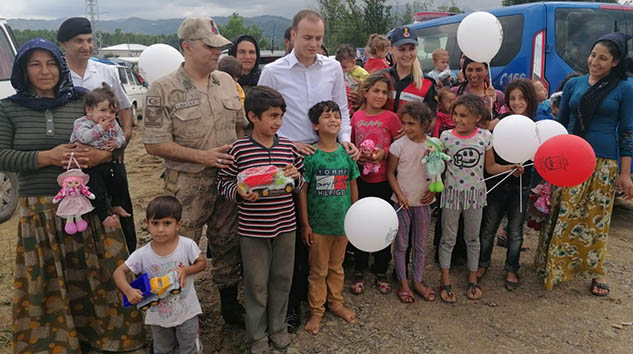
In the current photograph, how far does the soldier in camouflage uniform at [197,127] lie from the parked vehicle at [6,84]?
3.51 m

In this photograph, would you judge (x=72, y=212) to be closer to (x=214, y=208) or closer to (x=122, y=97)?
(x=214, y=208)

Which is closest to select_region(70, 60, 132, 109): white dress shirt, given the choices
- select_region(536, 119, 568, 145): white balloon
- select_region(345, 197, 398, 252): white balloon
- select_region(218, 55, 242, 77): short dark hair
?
select_region(218, 55, 242, 77): short dark hair

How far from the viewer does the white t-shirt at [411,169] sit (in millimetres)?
2947

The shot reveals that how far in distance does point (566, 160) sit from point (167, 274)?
2440 mm

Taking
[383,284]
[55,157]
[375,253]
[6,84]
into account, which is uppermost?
[6,84]

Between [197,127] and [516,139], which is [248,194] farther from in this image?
[516,139]

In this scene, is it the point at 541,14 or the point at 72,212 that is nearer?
the point at 72,212

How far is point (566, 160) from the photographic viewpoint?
260 centimetres

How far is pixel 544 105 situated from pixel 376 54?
1.93 meters

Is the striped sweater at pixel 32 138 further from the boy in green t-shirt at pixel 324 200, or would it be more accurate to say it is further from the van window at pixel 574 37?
the van window at pixel 574 37

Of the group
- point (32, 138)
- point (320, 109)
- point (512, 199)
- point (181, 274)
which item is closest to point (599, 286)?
point (512, 199)

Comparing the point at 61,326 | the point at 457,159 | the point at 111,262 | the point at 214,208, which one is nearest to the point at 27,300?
the point at 61,326

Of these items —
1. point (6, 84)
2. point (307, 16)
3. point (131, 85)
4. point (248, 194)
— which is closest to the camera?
point (248, 194)

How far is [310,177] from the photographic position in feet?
8.65
